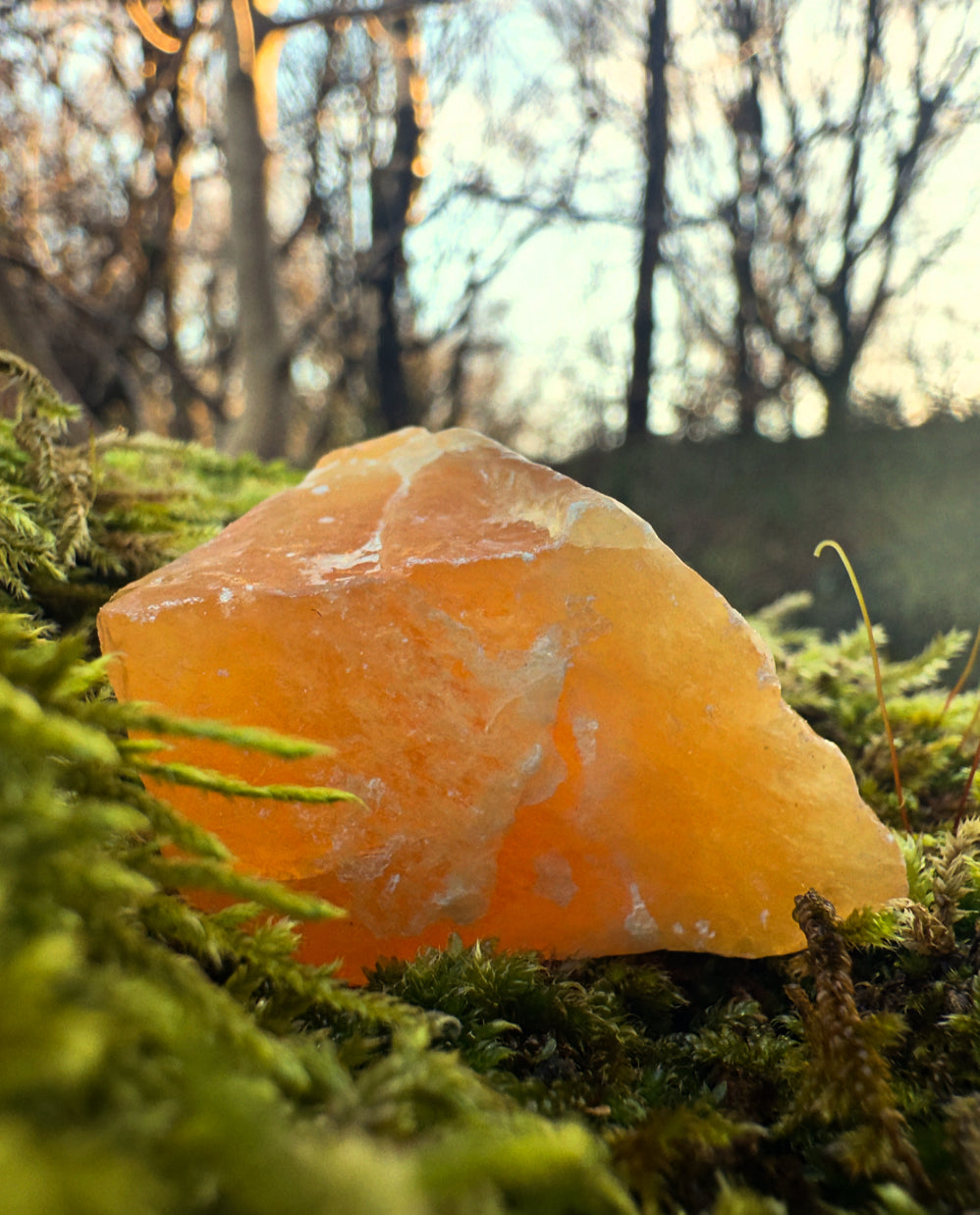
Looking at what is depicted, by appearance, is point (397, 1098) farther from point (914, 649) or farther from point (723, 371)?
point (723, 371)

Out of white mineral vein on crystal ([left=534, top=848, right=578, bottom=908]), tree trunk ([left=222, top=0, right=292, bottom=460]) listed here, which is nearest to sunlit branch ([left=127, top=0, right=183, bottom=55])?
tree trunk ([left=222, top=0, right=292, bottom=460])

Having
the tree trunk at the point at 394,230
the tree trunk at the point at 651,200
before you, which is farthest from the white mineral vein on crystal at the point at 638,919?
the tree trunk at the point at 394,230

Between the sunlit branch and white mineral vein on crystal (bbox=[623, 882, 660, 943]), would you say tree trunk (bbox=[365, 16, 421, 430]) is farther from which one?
white mineral vein on crystal (bbox=[623, 882, 660, 943])

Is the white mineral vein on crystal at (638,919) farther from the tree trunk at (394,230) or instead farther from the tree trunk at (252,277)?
the tree trunk at (394,230)

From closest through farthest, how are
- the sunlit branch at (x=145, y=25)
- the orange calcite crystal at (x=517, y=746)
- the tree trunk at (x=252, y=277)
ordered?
the orange calcite crystal at (x=517, y=746) → the tree trunk at (x=252, y=277) → the sunlit branch at (x=145, y=25)

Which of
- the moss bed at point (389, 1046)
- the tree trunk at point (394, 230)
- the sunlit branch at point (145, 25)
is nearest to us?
the moss bed at point (389, 1046)
